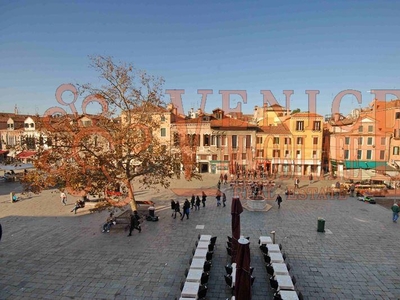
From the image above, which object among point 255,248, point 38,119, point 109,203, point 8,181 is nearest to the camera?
point 255,248

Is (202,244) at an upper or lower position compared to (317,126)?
lower

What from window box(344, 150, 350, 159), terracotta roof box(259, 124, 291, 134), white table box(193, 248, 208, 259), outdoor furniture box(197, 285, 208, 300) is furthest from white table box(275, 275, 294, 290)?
window box(344, 150, 350, 159)

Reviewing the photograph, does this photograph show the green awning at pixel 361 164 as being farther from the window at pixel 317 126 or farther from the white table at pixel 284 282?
the white table at pixel 284 282

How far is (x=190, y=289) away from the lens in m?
8.17

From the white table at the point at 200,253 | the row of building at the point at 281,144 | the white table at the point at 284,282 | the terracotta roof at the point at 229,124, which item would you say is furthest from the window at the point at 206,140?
the white table at the point at 284,282

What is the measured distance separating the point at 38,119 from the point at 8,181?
23.8m

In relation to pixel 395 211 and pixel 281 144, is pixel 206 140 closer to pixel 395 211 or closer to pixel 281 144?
pixel 281 144

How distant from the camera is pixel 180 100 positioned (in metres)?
22.7

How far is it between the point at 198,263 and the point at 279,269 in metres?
2.91

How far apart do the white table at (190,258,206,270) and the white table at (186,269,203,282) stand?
0.22 meters

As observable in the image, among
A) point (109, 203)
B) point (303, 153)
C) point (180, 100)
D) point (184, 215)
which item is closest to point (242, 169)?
point (303, 153)

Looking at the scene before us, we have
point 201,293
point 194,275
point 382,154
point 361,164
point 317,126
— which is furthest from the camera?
point 317,126

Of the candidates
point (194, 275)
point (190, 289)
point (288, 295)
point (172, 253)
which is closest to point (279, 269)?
point (288, 295)

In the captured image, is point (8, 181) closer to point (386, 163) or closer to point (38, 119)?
point (38, 119)
